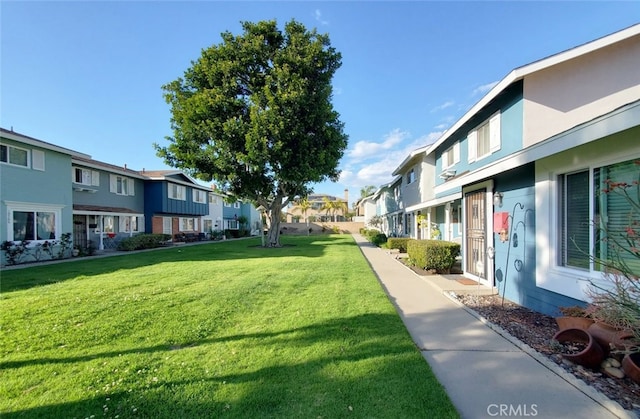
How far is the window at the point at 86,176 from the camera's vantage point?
19.1 metres

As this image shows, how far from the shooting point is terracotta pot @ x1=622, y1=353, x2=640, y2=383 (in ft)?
10.6

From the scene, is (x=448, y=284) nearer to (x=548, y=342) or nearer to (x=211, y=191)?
(x=548, y=342)

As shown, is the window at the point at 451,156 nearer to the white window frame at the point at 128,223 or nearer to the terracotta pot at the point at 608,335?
the terracotta pot at the point at 608,335

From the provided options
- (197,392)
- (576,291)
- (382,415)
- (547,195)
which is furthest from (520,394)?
(547,195)

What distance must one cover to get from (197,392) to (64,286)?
26.2ft

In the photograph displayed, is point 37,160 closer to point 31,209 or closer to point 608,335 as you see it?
point 31,209

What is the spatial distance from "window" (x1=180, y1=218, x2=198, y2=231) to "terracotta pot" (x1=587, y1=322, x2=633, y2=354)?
32.4 m

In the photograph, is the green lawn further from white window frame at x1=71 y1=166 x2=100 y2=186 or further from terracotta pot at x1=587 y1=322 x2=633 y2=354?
white window frame at x1=71 y1=166 x2=100 y2=186

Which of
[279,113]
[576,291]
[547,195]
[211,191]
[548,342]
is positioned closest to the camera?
[548,342]

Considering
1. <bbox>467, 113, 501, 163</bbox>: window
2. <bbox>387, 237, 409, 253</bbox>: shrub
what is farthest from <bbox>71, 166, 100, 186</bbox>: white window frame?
<bbox>467, 113, 501, 163</bbox>: window

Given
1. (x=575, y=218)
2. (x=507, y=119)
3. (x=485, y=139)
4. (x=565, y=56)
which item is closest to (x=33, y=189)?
(x=485, y=139)

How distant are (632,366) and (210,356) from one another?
5109 millimetres

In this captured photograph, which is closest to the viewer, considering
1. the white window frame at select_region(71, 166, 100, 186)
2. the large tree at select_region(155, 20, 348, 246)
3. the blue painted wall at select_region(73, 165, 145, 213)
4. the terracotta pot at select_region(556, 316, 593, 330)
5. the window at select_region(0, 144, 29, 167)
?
the terracotta pot at select_region(556, 316, 593, 330)

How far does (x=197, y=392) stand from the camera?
10.4ft
